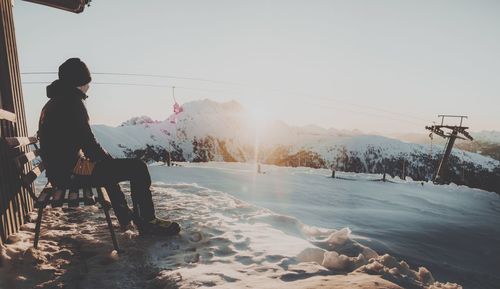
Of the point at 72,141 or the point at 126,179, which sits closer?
the point at 72,141

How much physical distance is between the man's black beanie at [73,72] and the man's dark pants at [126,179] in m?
0.96

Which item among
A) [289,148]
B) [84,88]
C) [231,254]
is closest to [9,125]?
[84,88]

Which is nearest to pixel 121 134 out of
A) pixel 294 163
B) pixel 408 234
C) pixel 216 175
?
pixel 294 163

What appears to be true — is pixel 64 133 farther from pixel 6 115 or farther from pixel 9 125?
pixel 9 125

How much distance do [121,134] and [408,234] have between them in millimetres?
77978

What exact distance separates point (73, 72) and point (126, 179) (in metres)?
1.36

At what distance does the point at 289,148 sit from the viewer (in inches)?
4756

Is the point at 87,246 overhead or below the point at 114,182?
below

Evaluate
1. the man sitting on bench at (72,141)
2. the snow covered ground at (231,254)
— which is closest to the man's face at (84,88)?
the man sitting on bench at (72,141)

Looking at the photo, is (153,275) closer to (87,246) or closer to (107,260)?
(107,260)

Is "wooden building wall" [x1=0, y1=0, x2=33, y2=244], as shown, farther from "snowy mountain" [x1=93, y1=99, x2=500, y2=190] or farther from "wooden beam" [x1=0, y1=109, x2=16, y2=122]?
"snowy mountain" [x1=93, y1=99, x2=500, y2=190]

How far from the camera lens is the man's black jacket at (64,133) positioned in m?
3.87

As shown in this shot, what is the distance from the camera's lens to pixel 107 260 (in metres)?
3.71

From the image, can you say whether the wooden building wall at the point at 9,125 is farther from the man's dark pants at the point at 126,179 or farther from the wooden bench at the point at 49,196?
the man's dark pants at the point at 126,179
